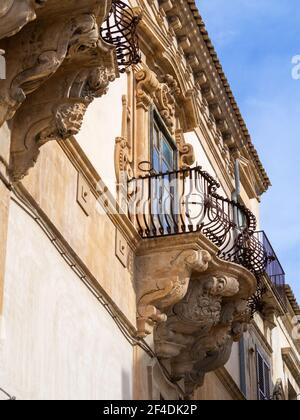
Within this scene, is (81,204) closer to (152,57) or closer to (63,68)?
(63,68)

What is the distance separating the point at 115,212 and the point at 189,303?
179 cm

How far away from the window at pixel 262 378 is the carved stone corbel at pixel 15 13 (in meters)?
12.8

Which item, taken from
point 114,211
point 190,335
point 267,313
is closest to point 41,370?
point 114,211

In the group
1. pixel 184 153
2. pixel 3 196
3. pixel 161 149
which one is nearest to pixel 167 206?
pixel 161 149

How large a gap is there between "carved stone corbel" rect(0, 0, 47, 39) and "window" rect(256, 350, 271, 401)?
12.8 metres

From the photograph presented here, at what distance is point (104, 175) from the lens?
42.7 feet

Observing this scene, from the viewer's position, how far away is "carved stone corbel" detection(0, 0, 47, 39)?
855cm

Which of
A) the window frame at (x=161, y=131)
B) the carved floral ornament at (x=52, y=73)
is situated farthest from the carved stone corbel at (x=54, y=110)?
the window frame at (x=161, y=131)

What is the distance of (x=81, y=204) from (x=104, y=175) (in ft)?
3.95

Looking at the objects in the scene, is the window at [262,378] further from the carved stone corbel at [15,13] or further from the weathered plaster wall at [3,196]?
the carved stone corbel at [15,13]

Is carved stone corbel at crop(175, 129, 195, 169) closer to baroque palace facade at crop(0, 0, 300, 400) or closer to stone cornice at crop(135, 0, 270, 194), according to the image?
baroque palace facade at crop(0, 0, 300, 400)

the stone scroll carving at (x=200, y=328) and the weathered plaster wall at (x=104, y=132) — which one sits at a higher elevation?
the weathered plaster wall at (x=104, y=132)

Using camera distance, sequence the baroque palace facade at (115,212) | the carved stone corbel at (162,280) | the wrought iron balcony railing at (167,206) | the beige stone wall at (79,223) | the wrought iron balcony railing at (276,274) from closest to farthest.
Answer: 1. the baroque palace facade at (115,212)
2. the beige stone wall at (79,223)
3. the carved stone corbel at (162,280)
4. the wrought iron balcony railing at (167,206)
5. the wrought iron balcony railing at (276,274)

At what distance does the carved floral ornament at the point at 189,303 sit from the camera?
44.1 ft
